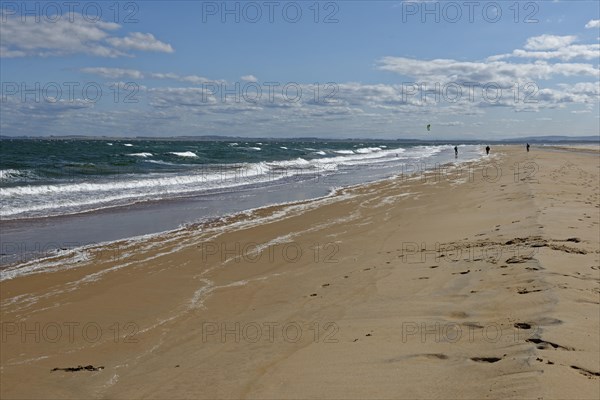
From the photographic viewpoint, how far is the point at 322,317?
628 cm

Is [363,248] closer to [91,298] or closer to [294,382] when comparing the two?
[91,298]

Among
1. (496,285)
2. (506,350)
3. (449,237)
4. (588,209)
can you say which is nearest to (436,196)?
(588,209)

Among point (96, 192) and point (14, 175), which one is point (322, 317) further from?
point (14, 175)

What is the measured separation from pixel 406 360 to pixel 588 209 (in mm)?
9446

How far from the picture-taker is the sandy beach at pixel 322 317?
14.4ft

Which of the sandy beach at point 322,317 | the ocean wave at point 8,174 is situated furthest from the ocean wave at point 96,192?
the sandy beach at point 322,317

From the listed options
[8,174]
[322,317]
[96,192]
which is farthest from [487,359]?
[8,174]

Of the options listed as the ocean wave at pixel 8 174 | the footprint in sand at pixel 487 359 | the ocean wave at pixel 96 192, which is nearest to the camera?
the footprint in sand at pixel 487 359

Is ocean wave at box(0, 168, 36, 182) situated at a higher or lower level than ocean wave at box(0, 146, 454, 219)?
higher

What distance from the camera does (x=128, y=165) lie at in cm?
4031

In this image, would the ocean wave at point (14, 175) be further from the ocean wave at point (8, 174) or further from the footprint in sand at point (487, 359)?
the footprint in sand at point (487, 359)

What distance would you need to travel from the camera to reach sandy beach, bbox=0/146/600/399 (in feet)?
14.4

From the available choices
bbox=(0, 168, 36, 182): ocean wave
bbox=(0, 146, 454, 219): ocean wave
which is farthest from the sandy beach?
bbox=(0, 168, 36, 182): ocean wave

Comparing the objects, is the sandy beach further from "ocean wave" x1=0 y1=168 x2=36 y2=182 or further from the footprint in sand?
"ocean wave" x1=0 y1=168 x2=36 y2=182
